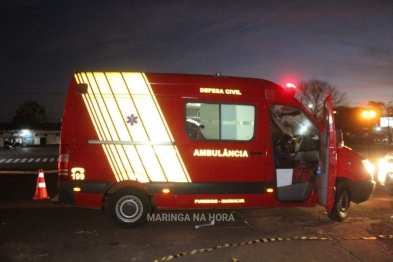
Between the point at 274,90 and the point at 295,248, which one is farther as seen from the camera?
the point at 274,90

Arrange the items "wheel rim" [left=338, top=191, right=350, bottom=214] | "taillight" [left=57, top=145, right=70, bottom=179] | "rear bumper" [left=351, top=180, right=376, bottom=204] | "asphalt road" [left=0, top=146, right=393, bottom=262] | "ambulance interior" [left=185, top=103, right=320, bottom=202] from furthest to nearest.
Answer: "rear bumper" [left=351, top=180, right=376, bottom=204], "wheel rim" [left=338, top=191, right=350, bottom=214], "ambulance interior" [left=185, top=103, right=320, bottom=202], "taillight" [left=57, top=145, right=70, bottom=179], "asphalt road" [left=0, top=146, right=393, bottom=262]

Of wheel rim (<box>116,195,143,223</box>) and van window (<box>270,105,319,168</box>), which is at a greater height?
van window (<box>270,105,319,168</box>)

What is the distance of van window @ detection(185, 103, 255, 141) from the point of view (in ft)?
25.2

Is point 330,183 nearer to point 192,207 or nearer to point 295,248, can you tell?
point 295,248

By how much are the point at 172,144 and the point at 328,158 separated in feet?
8.79

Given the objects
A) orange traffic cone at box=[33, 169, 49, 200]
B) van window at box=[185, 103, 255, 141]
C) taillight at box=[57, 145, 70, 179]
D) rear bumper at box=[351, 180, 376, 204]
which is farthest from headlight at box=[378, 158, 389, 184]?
orange traffic cone at box=[33, 169, 49, 200]

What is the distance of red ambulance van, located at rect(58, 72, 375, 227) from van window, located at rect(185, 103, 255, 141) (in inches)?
0.7

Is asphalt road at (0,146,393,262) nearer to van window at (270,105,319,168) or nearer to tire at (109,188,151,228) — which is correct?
tire at (109,188,151,228)

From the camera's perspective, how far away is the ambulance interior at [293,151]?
8.27m

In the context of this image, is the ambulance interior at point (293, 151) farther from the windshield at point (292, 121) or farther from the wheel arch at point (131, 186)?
the wheel arch at point (131, 186)

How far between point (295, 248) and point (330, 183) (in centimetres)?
169

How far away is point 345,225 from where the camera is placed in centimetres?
803

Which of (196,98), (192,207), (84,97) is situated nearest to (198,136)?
(196,98)

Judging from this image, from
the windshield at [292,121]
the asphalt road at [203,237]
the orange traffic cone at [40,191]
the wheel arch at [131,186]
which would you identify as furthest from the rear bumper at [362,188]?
the orange traffic cone at [40,191]
